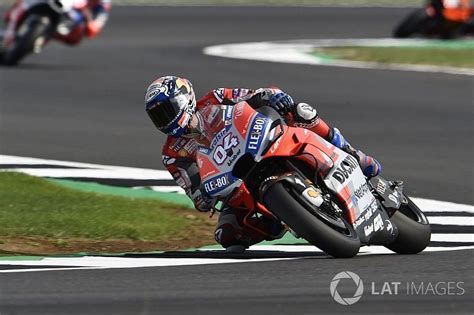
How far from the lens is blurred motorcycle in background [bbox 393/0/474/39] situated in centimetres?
2469

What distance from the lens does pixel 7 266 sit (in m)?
8.52

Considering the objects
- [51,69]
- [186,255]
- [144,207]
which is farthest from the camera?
[51,69]

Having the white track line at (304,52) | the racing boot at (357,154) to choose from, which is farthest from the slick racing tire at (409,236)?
the white track line at (304,52)

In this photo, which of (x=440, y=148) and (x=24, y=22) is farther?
(x=24, y=22)

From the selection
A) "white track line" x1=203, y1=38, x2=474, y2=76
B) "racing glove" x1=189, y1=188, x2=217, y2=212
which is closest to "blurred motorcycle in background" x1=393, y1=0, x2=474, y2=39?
"white track line" x1=203, y1=38, x2=474, y2=76

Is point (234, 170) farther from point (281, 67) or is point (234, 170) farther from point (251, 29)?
point (251, 29)

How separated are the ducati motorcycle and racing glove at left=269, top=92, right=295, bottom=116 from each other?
0.17 m

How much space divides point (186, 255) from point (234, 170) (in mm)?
775

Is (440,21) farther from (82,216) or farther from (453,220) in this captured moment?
(82,216)

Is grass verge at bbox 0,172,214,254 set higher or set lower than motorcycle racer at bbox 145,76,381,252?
lower

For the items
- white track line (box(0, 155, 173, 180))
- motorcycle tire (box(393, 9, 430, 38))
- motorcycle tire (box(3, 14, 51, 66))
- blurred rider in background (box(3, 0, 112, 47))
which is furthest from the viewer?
motorcycle tire (box(393, 9, 430, 38))

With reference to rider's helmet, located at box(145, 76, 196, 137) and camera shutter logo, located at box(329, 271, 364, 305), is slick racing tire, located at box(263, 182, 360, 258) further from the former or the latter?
rider's helmet, located at box(145, 76, 196, 137)

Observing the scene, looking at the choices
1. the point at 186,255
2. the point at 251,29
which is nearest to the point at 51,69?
the point at 251,29

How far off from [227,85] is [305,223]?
1108 cm
